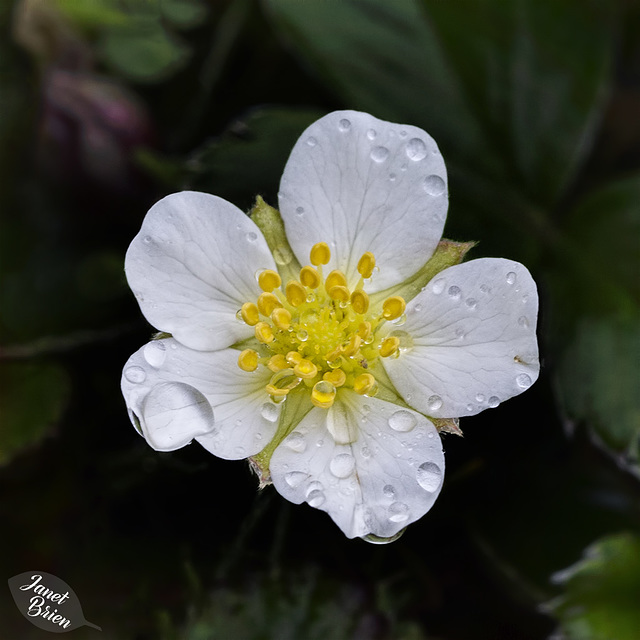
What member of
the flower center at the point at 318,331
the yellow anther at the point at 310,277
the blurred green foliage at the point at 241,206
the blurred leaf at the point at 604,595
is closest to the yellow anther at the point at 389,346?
the flower center at the point at 318,331

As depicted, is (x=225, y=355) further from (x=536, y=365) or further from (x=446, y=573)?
(x=446, y=573)

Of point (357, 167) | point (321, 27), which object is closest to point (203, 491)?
point (357, 167)

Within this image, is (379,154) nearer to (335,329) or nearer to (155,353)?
(335,329)

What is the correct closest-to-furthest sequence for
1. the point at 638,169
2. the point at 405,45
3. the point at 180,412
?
the point at 180,412 → the point at 405,45 → the point at 638,169

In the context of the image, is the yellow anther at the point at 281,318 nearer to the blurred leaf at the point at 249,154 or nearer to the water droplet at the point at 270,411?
the water droplet at the point at 270,411

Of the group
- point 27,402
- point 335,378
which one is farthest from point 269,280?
point 27,402

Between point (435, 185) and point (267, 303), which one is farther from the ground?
point (435, 185)
